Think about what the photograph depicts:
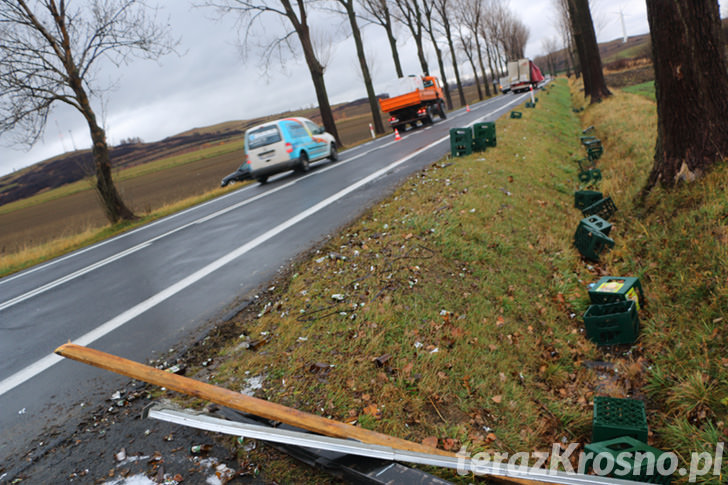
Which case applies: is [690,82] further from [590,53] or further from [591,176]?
[590,53]

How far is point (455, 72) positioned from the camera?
46.3 m

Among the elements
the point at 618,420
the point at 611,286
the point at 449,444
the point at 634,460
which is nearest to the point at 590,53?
the point at 611,286

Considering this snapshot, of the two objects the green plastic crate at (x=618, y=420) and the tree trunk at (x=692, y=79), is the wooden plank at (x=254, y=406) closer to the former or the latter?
Result: the green plastic crate at (x=618, y=420)

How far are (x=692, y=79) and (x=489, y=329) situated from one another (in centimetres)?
417

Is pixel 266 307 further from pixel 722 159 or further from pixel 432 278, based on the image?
pixel 722 159

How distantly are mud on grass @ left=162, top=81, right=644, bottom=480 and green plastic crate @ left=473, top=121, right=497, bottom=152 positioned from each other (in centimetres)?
336

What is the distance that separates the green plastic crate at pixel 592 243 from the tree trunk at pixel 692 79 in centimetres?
106

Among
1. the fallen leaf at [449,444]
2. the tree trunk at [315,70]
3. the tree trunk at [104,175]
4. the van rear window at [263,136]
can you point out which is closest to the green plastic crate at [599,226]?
the fallen leaf at [449,444]

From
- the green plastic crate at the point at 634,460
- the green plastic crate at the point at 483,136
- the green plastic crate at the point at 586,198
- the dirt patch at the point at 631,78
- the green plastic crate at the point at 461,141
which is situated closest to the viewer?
the green plastic crate at the point at 634,460

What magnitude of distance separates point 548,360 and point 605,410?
964 mm

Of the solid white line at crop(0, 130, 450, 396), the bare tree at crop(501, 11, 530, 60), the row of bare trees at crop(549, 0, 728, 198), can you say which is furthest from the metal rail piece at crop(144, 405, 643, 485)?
the bare tree at crop(501, 11, 530, 60)

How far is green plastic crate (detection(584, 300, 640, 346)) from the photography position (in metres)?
4.18

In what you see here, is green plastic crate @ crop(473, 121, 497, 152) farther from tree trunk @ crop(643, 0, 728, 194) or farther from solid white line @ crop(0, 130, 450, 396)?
tree trunk @ crop(643, 0, 728, 194)

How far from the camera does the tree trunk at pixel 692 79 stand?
532cm
